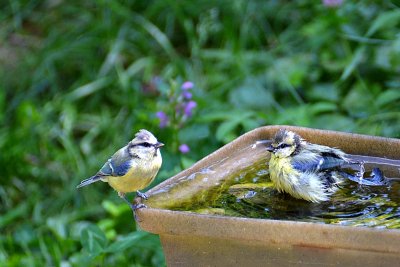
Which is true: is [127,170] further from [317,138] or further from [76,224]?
[76,224]

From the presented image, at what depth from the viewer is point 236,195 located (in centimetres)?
252

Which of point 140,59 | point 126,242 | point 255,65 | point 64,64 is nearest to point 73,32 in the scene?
point 64,64

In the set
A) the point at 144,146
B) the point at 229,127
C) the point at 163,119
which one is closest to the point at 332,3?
the point at 229,127

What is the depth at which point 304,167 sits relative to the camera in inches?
101

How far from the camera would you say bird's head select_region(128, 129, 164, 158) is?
9.30 ft

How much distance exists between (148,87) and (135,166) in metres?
2.32

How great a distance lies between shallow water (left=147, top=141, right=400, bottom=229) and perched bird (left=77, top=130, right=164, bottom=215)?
0.97 feet

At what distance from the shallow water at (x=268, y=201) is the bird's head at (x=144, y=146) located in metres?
0.33

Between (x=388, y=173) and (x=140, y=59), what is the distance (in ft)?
10.4

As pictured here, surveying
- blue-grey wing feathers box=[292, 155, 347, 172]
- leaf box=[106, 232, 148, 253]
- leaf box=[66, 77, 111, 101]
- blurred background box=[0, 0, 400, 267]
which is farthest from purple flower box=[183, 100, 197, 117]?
leaf box=[66, 77, 111, 101]

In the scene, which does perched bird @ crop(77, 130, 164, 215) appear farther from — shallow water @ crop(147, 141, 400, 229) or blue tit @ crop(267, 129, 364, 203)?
blue tit @ crop(267, 129, 364, 203)

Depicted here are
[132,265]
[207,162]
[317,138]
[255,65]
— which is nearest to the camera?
[207,162]

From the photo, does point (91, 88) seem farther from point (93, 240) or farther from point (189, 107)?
point (93, 240)

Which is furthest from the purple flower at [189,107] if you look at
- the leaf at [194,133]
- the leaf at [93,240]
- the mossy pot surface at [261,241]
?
the mossy pot surface at [261,241]
